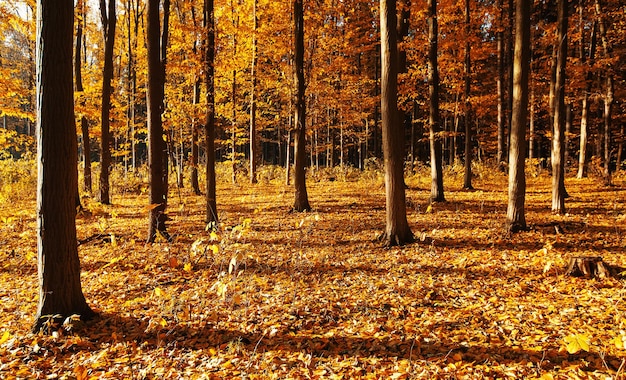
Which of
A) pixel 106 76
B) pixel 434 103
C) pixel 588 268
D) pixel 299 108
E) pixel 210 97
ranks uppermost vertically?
pixel 106 76

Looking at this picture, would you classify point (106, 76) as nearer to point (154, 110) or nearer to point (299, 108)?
point (154, 110)

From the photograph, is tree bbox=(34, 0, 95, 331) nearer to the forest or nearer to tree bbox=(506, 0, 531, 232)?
the forest

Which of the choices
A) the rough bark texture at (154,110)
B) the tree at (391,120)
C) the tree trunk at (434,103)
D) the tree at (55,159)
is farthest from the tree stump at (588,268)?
the rough bark texture at (154,110)

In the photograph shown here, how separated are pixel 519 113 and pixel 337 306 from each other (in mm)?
6047

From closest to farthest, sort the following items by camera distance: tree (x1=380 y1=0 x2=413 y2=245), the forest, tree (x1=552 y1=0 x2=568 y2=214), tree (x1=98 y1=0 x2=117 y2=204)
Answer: the forest → tree (x1=380 y1=0 x2=413 y2=245) → tree (x1=552 y1=0 x2=568 y2=214) → tree (x1=98 y1=0 x2=117 y2=204)

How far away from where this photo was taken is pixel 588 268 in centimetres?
591

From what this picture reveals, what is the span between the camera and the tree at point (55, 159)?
14.1ft

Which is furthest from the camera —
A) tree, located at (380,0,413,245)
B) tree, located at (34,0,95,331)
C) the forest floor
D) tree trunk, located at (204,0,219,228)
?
tree trunk, located at (204,0,219,228)

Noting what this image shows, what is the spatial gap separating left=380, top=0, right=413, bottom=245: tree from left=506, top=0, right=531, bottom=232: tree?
2.65 m

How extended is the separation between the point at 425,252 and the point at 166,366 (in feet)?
17.4

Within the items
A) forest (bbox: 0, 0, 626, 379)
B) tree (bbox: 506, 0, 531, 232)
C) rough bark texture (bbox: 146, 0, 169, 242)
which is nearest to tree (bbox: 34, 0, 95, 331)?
forest (bbox: 0, 0, 626, 379)

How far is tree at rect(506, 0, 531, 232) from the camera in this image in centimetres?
799

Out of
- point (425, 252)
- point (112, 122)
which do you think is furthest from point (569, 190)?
point (112, 122)

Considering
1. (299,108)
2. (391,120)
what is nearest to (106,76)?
(299,108)
